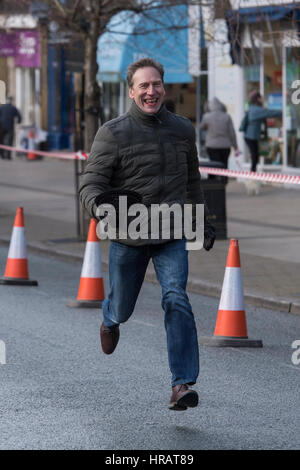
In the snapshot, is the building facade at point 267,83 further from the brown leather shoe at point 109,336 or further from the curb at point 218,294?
the brown leather shoe at point 109,336

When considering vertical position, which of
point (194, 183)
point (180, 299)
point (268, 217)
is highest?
point (194, 183)

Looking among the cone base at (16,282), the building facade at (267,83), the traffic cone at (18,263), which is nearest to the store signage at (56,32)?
the building facade at (267,83)

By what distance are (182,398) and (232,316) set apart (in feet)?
8.36

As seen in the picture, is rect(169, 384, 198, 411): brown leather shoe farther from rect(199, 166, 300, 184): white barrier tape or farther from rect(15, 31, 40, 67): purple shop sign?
rect(15, 31, 40, 67): purple shop sign

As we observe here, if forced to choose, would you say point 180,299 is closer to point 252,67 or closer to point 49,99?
point 252,67

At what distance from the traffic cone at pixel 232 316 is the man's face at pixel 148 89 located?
8.24 feet

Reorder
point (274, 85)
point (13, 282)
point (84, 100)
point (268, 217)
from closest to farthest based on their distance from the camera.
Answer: point (13, 282)
point (84, 100)
point (268, 217)
point (274, 85)

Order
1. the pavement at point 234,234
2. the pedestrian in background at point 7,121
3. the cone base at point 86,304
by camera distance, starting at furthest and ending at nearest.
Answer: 1. the pedestrian in background at point 7,121
2. the pavement at point 234,234
3. the cone base at point 86,304

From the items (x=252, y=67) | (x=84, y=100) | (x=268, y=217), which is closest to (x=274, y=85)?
(x=252, y=67)

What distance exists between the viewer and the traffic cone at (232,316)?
887 centimetres

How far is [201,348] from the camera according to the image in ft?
28.8

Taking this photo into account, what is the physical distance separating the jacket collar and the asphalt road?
160 centimetres

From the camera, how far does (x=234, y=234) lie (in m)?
16.2

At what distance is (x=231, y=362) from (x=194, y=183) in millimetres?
1821
